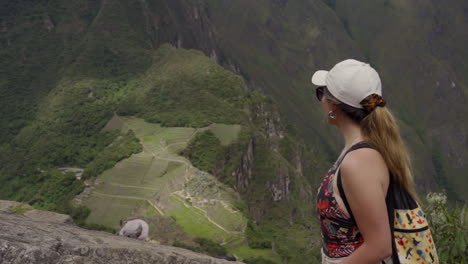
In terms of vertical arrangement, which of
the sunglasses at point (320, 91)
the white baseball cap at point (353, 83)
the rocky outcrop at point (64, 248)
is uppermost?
the white baseball cap at point (353, 83)

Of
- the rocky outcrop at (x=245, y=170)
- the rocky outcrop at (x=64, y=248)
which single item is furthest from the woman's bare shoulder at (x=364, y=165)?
the rocky outcrop at (x=245, y=170)

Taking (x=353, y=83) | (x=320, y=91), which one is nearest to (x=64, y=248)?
(x=320, y=91)

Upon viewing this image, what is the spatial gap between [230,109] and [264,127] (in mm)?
12410

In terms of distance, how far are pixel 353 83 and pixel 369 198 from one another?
108 cm

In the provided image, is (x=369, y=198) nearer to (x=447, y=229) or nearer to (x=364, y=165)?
(x=364, y=165)

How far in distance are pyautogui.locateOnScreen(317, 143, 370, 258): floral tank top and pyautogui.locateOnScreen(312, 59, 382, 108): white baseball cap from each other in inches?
18.7

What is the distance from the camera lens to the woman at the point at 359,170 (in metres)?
4.23

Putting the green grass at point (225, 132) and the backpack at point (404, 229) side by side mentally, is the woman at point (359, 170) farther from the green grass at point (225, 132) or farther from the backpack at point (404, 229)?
the green grass at point (225, 132)

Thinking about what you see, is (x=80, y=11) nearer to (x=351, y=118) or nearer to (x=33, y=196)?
(x=33, y=196)

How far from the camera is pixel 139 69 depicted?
322ft

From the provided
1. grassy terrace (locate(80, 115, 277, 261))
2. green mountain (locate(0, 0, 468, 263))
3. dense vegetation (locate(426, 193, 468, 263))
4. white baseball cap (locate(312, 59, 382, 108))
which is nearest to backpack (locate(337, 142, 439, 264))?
white baseball cap (locate(312, 59, 382, 108))

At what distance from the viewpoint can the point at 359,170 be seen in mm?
4219

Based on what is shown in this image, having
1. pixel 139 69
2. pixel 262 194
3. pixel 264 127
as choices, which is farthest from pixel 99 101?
pixel 262 194

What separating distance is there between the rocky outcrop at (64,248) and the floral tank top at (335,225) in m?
3.16
